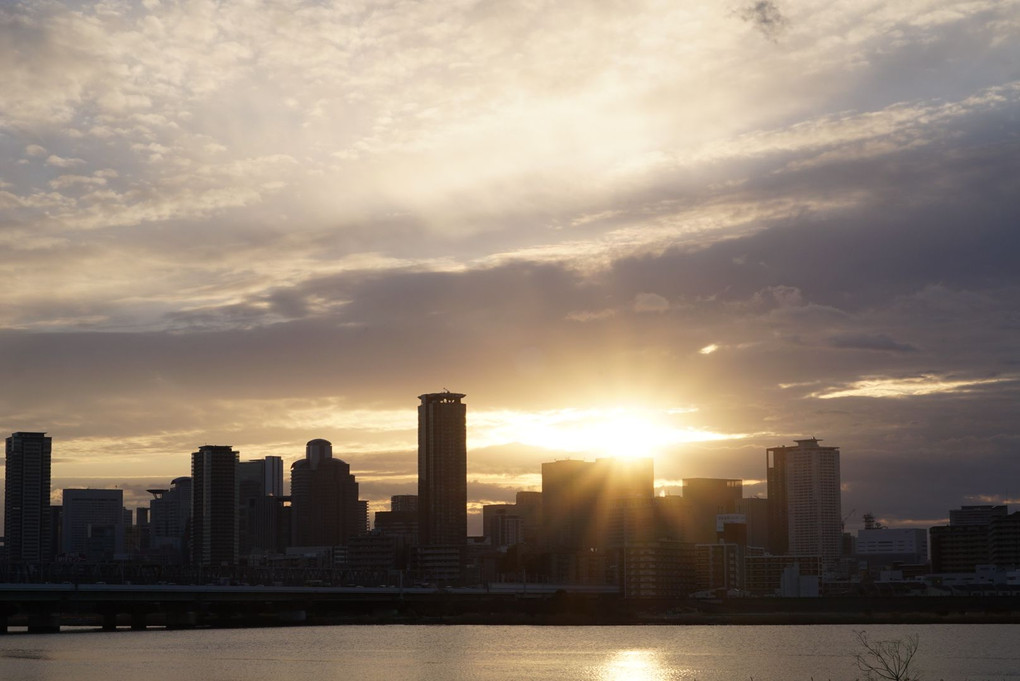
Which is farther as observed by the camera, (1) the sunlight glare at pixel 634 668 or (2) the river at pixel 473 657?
(1) the sunlight glare at pixel 634 668

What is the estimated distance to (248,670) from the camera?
12506 cm

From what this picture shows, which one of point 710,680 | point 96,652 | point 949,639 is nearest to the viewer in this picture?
point 710,680

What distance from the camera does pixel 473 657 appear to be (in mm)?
149375

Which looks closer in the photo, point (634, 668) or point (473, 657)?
point (634, 668)

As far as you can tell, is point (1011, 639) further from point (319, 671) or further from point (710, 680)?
point (319, 671)

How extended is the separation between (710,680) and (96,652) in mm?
75939

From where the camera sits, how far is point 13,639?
19100 cm

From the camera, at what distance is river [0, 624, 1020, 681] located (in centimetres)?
12194

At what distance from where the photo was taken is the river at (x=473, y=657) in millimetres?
121938

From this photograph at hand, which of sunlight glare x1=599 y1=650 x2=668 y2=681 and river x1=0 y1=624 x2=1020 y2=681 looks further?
sunlight glare x1=599 y1=650 x2=668 y2=681

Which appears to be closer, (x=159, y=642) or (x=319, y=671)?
(x=319, y=671)

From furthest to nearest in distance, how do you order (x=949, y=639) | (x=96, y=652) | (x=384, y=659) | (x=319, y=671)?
1. (x=949, y=639)
2. (x=96, y=652)
3. (x=384, y=659)
4. (x=319, y=671)

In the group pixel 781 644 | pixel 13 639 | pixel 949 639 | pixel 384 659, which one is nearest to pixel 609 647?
pixel 781 644

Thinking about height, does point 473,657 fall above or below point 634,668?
below
